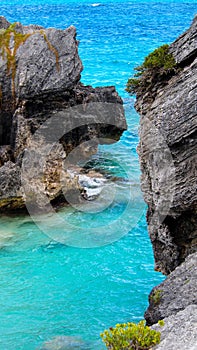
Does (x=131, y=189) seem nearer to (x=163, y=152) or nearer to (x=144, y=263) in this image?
(x=144, y=263)

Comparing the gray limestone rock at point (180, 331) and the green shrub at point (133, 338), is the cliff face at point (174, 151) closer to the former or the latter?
the gray limestone rock at point (180, 331)

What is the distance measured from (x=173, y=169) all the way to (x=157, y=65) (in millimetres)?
2743

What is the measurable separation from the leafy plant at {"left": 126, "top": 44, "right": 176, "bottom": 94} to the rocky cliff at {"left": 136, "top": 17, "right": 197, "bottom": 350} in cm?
13

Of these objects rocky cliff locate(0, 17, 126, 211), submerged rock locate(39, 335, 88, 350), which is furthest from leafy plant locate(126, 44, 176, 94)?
rocky cliff locate(0, 17, 126, 211)

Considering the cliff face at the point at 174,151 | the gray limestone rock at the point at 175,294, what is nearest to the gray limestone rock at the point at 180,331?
the gray limestone rock at the point at 175,294

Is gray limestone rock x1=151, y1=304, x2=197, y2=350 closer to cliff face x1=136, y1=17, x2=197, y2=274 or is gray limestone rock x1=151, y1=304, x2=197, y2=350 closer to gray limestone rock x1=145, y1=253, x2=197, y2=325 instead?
gray limestone rock x1=145, y1=253, x2=197, y2=325

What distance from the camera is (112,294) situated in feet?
65.4

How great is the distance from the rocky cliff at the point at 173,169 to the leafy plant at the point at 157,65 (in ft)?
0.44

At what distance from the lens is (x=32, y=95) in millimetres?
25016

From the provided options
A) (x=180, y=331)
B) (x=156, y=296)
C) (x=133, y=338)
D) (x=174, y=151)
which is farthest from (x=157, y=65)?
(x=133, y=338)

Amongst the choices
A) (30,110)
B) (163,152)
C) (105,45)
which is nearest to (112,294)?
(163,152)

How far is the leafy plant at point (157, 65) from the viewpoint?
14.3 meters

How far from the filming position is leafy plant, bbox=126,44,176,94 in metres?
14.3

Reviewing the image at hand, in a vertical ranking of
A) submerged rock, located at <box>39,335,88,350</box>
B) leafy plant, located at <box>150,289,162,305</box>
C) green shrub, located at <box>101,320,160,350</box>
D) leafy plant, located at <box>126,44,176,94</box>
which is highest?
leafy plant, located at <box>126,44,176,94</box>
